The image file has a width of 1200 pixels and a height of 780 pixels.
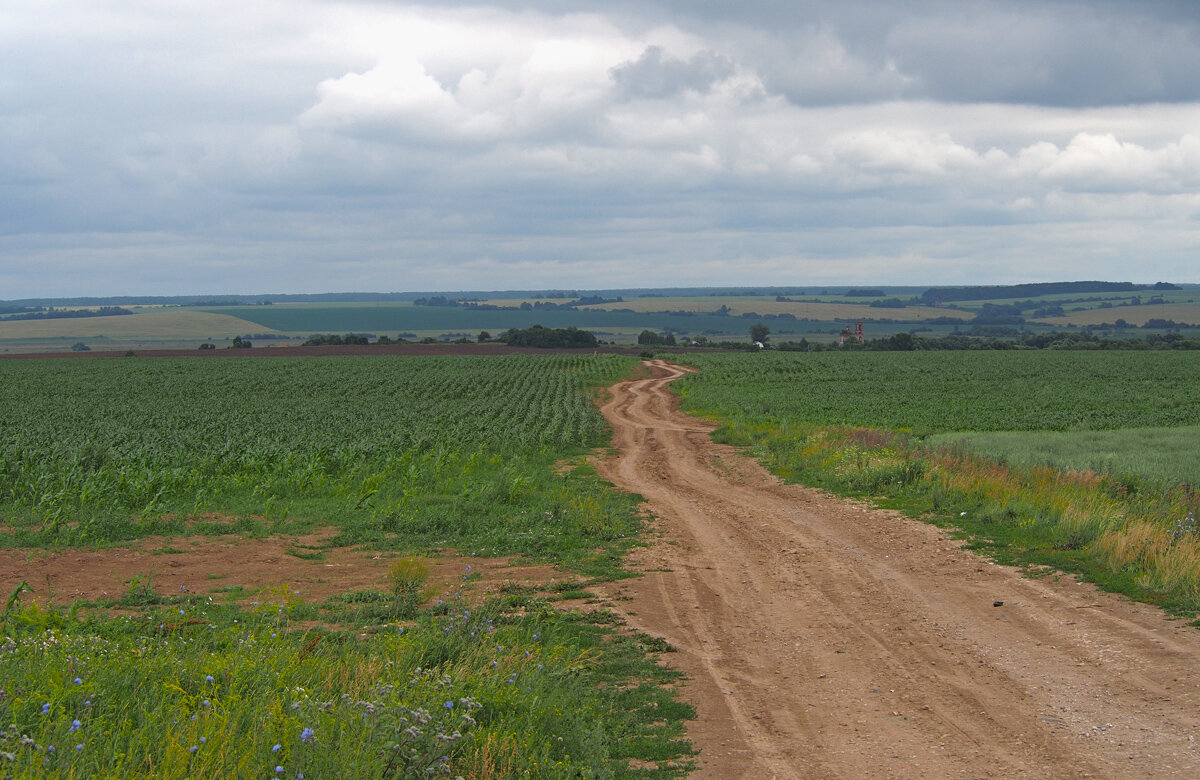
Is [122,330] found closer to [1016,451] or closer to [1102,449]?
[1016,451]

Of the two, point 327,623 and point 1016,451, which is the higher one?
point 327,623

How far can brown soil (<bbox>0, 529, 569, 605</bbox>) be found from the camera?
34.0ft

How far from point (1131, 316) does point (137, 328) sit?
19142 cm

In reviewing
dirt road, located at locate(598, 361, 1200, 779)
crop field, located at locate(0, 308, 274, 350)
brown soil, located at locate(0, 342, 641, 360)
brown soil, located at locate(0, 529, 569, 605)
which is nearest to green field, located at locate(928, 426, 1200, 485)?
dirt road, located at locate(598, 361, 1200, 779)

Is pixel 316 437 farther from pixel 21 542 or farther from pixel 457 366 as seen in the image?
pixel 457 366

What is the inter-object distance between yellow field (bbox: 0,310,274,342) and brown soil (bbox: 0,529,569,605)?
154 meters

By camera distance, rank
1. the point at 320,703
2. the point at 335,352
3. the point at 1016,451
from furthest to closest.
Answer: the point at 335,352, the point at 1016,451, the point at 320,703

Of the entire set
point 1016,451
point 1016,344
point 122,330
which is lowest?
point 1016,451

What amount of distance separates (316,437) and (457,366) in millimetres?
43105

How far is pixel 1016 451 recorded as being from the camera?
22781 mm

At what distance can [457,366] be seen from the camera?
6644 centimetres

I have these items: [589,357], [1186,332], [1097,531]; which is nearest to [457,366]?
[589,357]

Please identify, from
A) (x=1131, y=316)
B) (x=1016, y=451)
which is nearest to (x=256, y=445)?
(x=1016, y=451)

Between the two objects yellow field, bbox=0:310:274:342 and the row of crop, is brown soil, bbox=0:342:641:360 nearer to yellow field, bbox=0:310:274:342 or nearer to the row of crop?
the row of crop
